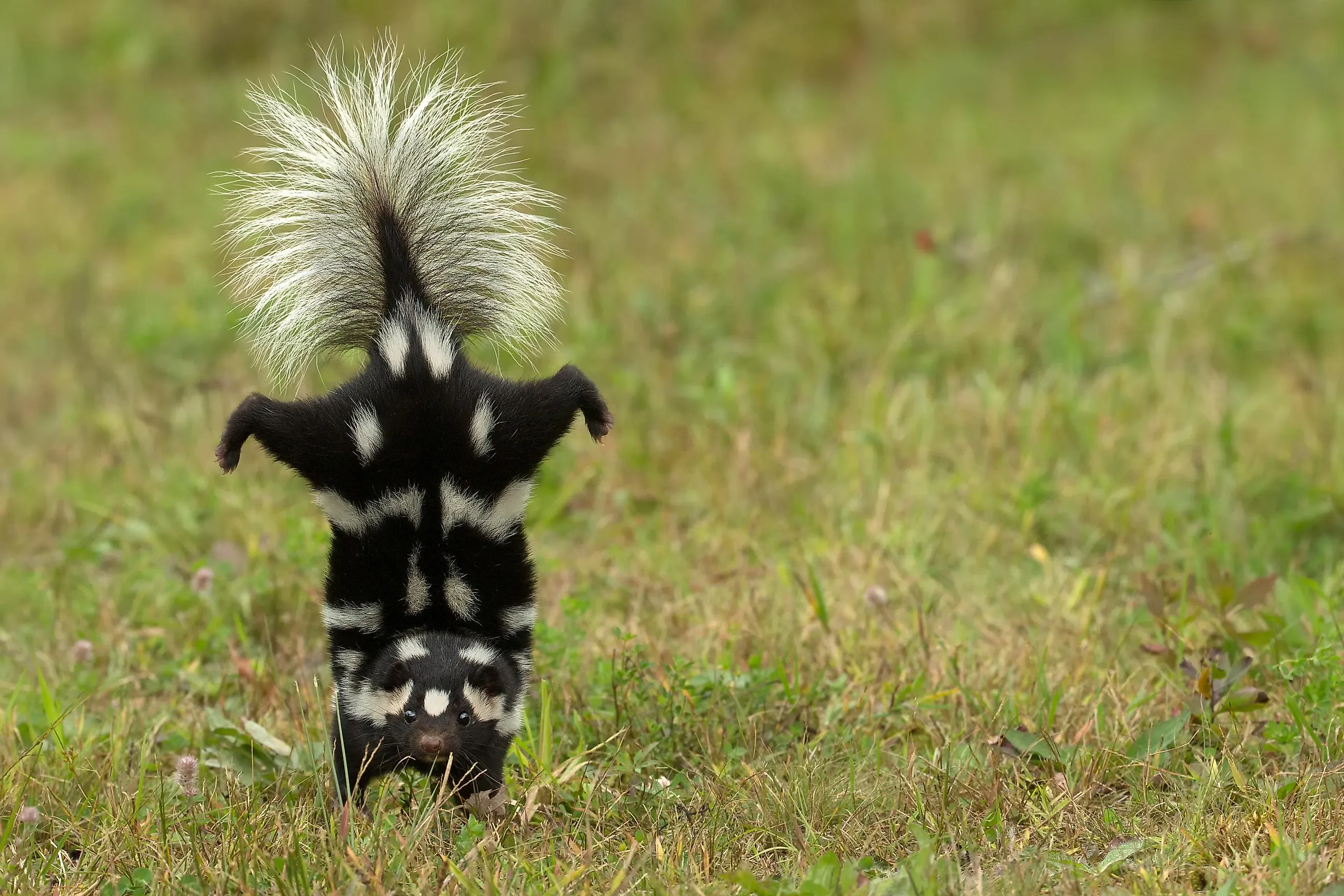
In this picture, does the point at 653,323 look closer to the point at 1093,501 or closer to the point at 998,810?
the point at 1093,501

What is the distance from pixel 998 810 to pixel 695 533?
6.84ft

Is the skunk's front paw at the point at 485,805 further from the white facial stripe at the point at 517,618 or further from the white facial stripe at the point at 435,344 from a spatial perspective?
the white facial stripe at the point at 435,344

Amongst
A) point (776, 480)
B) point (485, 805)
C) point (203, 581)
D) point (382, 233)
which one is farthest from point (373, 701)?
point (776, 480)

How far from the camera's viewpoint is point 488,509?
366cm

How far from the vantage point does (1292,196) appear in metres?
8.99

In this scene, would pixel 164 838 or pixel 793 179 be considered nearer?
pixel 164 838

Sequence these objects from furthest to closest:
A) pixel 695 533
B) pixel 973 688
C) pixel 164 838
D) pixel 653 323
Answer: pixel 653 323
pixel 695 533
pixel 973 688
pixel 164 838

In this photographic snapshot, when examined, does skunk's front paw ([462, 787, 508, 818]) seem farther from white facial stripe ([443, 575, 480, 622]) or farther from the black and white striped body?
white facial stripe ([443, 575, 480, 622])

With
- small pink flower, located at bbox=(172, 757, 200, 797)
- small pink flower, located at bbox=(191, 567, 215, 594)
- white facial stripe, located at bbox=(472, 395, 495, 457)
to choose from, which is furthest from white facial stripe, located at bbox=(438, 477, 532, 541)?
small pink flower, located at bbox=(191, 567, 215, 594)

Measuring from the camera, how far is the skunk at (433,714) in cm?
359

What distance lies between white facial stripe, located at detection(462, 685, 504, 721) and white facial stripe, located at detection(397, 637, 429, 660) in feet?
0.43

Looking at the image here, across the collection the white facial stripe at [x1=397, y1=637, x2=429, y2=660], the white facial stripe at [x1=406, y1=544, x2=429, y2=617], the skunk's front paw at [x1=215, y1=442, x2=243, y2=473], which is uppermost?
the skunk's front paw at [x1=215, y1=442, x2=243, y2=473]

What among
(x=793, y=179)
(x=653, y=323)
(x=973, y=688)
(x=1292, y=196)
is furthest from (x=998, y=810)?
(x=1292, y=196)

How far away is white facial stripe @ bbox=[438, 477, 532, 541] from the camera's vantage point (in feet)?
11.8
